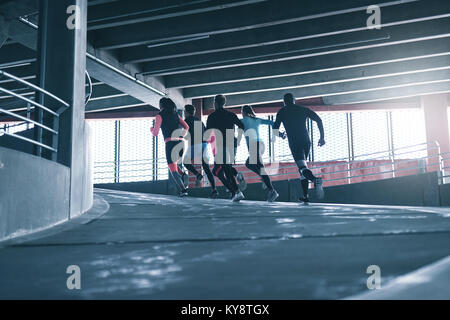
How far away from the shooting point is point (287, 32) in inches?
451

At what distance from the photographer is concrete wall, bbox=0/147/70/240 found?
3660 millimetres

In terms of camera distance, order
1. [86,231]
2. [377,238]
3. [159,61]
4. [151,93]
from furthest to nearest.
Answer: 1. [151,93]
2. [159,61]
3. [86,231]
4. [377,238]

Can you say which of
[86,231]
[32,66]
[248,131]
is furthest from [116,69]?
[86,231]

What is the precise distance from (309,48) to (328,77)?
10.7 feet

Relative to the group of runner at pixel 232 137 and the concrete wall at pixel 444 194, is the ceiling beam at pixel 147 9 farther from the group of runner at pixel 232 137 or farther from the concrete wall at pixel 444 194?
the concrete wall at pixel 444 194

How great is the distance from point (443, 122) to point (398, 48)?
23.9 ft

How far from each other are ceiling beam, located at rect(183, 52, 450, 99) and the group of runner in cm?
809

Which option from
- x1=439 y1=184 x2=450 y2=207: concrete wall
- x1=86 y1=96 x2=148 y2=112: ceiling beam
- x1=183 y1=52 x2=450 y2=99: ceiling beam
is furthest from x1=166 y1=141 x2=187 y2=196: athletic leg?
x1=86 y1=96 x2=148 y2=112: ceiling beam

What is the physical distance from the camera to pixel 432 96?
754 inches

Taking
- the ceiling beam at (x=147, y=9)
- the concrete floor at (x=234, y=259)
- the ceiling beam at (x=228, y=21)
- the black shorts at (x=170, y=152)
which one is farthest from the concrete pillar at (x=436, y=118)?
the concrete floor at (x=234, y=259)

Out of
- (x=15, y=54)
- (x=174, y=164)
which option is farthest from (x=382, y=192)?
(x=15, y=54)

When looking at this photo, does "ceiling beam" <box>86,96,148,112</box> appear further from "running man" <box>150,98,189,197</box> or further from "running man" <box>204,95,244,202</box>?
"running man" <box>204,95,244,202</box>

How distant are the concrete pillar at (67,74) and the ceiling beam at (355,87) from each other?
489 inches
